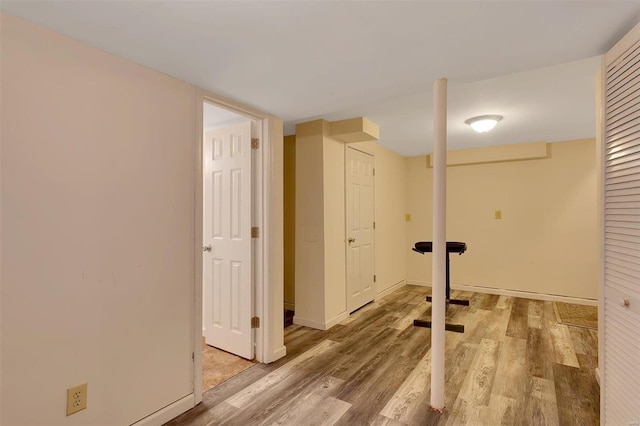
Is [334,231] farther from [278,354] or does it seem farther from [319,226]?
[278,354]

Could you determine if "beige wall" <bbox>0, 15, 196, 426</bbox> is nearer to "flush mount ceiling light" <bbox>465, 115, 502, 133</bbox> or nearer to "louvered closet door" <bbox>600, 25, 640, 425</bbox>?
"louvered closet door" <bbox>600, 25, 640, 425</bbox>

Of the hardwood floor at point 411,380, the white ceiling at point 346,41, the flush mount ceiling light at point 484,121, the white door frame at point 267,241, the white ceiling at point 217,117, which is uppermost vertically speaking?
the flush mount ceiling light at point 484,121

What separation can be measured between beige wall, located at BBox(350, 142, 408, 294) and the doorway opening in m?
1.75

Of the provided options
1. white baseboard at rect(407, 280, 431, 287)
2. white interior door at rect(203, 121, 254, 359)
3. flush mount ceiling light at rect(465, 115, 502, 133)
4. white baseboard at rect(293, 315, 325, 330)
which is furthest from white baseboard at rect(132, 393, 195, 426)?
white baseboard at rect(407, 280, 431, 287)

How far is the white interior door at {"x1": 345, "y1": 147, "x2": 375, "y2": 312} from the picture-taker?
380cm

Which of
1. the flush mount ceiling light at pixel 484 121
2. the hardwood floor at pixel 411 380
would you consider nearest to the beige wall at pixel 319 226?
the hardwood floor at pixel 411 380

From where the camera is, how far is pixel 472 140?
4.25 m

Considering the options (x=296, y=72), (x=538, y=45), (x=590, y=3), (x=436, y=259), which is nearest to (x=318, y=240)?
(x=436, y=259)

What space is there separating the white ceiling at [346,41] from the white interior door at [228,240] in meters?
0.59

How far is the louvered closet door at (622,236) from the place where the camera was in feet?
4.67

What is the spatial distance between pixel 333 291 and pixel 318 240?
0.61 metres

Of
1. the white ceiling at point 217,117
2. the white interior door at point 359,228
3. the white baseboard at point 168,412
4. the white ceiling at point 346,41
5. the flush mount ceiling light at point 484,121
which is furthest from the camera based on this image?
the white interior door at point 359,228

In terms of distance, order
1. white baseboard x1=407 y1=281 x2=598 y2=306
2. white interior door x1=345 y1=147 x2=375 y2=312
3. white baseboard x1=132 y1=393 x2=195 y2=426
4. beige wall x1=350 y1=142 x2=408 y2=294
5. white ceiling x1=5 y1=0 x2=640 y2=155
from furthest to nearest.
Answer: beige wall x1=350 y1=142 x2=408 y2=294
white baseboard x1=407 y1=281 x2=598 y2=306
white interior door x1=345 y1=147 x2=375 y2=312
white baseboard x1=132 y1=393 x2=195 y2=426
white ceiling x1=5 y1=0 x2=640 y2=155

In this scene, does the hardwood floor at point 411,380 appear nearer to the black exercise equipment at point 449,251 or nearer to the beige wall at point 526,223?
the black exercise equipment at point 449,251
